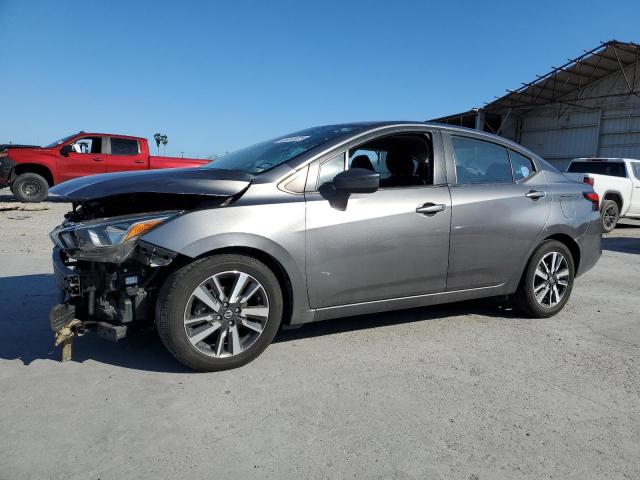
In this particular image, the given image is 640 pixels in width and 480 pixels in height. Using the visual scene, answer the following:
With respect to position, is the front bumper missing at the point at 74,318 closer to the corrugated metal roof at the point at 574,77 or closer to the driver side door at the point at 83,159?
the driver side door at the point at 83,159

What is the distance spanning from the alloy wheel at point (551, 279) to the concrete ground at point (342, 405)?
26 cm

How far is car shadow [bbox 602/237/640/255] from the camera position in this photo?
29.4 ft

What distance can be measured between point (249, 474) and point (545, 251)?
3.33 metres

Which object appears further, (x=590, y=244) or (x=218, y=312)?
(x=590, y=244)

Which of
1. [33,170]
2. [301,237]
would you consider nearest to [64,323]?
[301,237]

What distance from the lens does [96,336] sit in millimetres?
3777

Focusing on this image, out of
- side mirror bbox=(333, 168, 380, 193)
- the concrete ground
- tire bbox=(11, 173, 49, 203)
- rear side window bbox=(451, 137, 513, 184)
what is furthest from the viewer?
tire bbox=(11, 173, 49, 203)

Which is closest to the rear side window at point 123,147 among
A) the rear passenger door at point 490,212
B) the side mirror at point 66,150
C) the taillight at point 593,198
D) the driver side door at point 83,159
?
the driver side door at point 83,159

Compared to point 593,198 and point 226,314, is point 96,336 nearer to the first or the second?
point 226,314

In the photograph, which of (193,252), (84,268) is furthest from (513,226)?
(84,268)

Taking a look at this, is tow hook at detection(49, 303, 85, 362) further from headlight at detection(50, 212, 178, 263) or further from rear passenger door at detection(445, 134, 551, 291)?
rear passenger door at detection(445, 134, 551, 291)

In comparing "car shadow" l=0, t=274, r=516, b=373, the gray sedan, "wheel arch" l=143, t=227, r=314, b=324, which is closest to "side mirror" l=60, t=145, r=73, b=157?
"car shadow" l=0, t=274, r=516, b=373

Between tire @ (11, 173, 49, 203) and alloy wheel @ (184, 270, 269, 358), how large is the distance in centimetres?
1286

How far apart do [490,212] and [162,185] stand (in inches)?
100
